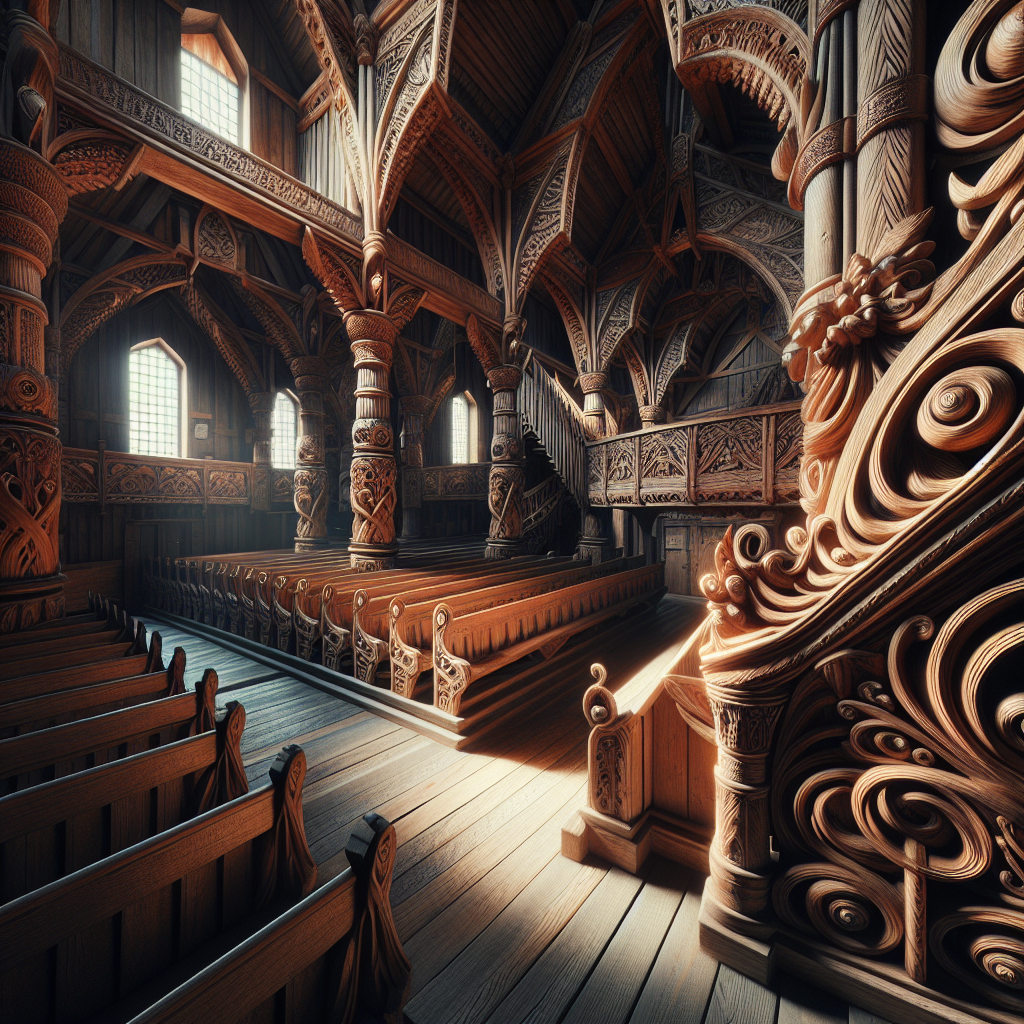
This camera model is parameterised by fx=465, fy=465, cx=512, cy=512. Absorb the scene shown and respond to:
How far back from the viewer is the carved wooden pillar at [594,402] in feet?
32.2

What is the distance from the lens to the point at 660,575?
876cm

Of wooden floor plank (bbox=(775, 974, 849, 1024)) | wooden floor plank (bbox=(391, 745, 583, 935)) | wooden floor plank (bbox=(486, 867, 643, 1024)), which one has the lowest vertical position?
wooden floor plank (bbox=(391, 745, 583, 935))

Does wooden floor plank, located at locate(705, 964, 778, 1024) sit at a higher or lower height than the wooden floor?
higher

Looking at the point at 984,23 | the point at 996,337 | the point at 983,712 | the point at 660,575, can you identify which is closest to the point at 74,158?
the point at 984,23

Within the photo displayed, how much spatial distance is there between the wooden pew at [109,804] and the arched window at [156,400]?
1099 centimetres

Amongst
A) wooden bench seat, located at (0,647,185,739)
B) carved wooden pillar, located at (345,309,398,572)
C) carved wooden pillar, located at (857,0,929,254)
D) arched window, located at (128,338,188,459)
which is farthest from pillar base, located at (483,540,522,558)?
arched window, located at (128,338,188,459)

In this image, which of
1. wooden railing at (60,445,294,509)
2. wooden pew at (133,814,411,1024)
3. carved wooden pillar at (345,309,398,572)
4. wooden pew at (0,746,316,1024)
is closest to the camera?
wooden pew at (133,814,411,1024)

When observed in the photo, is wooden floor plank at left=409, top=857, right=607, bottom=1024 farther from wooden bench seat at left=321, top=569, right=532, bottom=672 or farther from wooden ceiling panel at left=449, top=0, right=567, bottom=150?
wooden ceiling panel at left=449, top=0, right=567, bottom=150

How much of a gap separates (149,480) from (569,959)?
1135 cm

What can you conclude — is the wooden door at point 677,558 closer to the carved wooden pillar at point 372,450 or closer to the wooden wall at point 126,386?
the carved wooden pillar at point 372,450

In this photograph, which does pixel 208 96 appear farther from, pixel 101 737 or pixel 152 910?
pixel 152 910

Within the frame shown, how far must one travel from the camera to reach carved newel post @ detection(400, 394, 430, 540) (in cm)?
1370

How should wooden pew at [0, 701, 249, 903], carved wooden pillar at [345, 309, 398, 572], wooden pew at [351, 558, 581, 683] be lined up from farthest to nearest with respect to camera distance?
carved wooden pillar at [345, 309, 398, 572]
wooden pew at [351, 558, 581, 683]
wooden pew at [0, 701, 249, 903]

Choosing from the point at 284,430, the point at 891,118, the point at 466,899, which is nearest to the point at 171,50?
the point at 891,118
